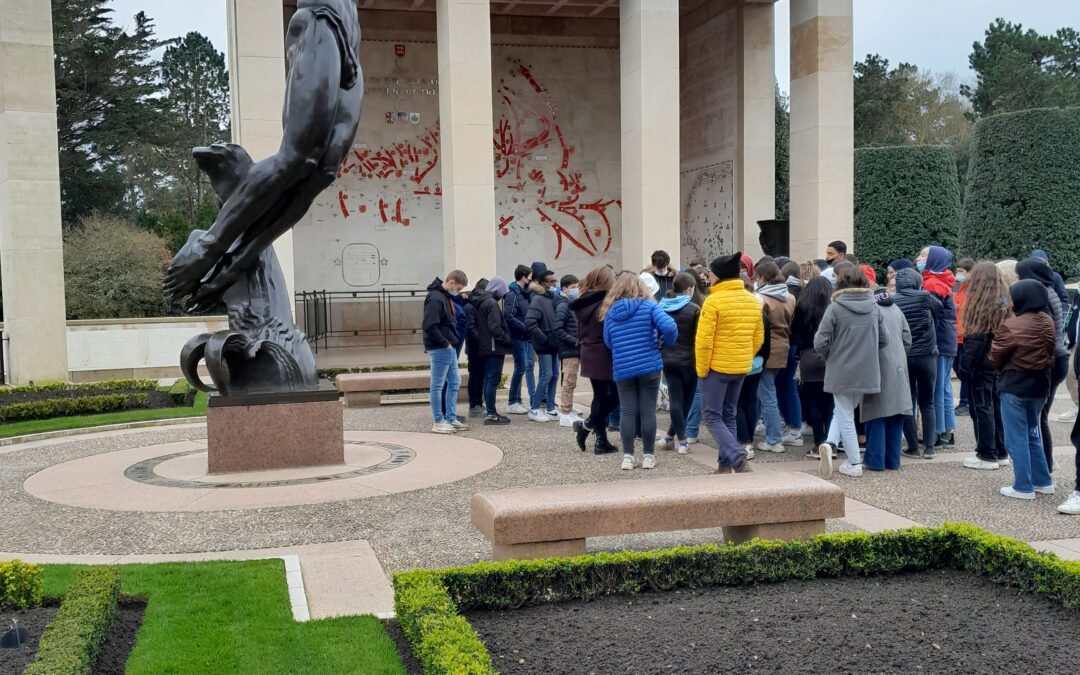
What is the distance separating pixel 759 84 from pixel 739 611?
2249 centimetres

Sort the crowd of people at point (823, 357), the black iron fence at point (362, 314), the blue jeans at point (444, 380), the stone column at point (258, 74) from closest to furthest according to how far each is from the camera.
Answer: the crowd of people at point (823, 357) < the blue jeans at point (444, 380) < the stone column at point (258, 74) < the black iron fence at point (362, 314)

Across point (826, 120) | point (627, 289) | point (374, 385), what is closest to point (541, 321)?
point (627, 289)

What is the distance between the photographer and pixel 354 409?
1377 cm

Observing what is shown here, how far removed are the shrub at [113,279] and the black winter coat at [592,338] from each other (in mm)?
15665

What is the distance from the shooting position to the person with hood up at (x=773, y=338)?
943 cm

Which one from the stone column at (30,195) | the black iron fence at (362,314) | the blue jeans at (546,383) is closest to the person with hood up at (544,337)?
the blue jeans at (546,383)

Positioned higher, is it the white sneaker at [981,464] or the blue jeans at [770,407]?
the blue jeans at [770,407]

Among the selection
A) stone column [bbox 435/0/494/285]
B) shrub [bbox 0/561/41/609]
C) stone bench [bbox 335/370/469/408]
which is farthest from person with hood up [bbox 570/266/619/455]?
stone column [bbox 435/0/494/285]

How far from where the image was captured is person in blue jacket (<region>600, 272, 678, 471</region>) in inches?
328

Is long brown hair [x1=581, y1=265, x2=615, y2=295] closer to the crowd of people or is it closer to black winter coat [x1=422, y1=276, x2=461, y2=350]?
the crowd of people

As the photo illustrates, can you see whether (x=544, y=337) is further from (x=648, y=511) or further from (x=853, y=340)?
(x=648, y=511)

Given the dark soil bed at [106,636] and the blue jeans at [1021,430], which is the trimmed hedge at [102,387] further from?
the blue jeans at [1021,430]

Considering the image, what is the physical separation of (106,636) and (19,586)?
724 mm

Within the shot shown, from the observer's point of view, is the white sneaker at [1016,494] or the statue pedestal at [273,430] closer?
the white sneaker at [1016,494]
